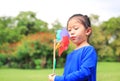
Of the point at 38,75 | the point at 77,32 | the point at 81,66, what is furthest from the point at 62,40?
the point at 38,75

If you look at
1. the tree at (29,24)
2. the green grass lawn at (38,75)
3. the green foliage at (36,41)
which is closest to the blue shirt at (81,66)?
the green grass lawn at (38,75)

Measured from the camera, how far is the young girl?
237 cm

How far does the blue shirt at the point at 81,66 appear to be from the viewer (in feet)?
7.75

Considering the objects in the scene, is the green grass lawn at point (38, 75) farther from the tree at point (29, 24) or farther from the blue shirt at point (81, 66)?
the tree at point (29, 24)

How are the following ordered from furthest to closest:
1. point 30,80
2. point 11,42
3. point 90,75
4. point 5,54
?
point 11,42 → point 5,54 → point 30,80 → point 90,75

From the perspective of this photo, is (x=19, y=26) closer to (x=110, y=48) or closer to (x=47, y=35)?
(x=47, y=35)

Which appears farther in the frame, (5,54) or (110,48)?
(110,48)

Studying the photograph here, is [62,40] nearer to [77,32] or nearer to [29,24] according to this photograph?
[77,32]

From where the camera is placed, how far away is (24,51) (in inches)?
942

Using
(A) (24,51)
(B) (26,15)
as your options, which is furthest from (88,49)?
(B) (26,15)

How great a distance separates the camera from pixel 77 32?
248 cm

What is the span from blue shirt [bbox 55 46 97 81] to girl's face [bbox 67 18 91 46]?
0.06 meters

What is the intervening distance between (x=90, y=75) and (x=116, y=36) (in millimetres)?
31538

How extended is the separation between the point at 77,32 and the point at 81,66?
0.74 ft
